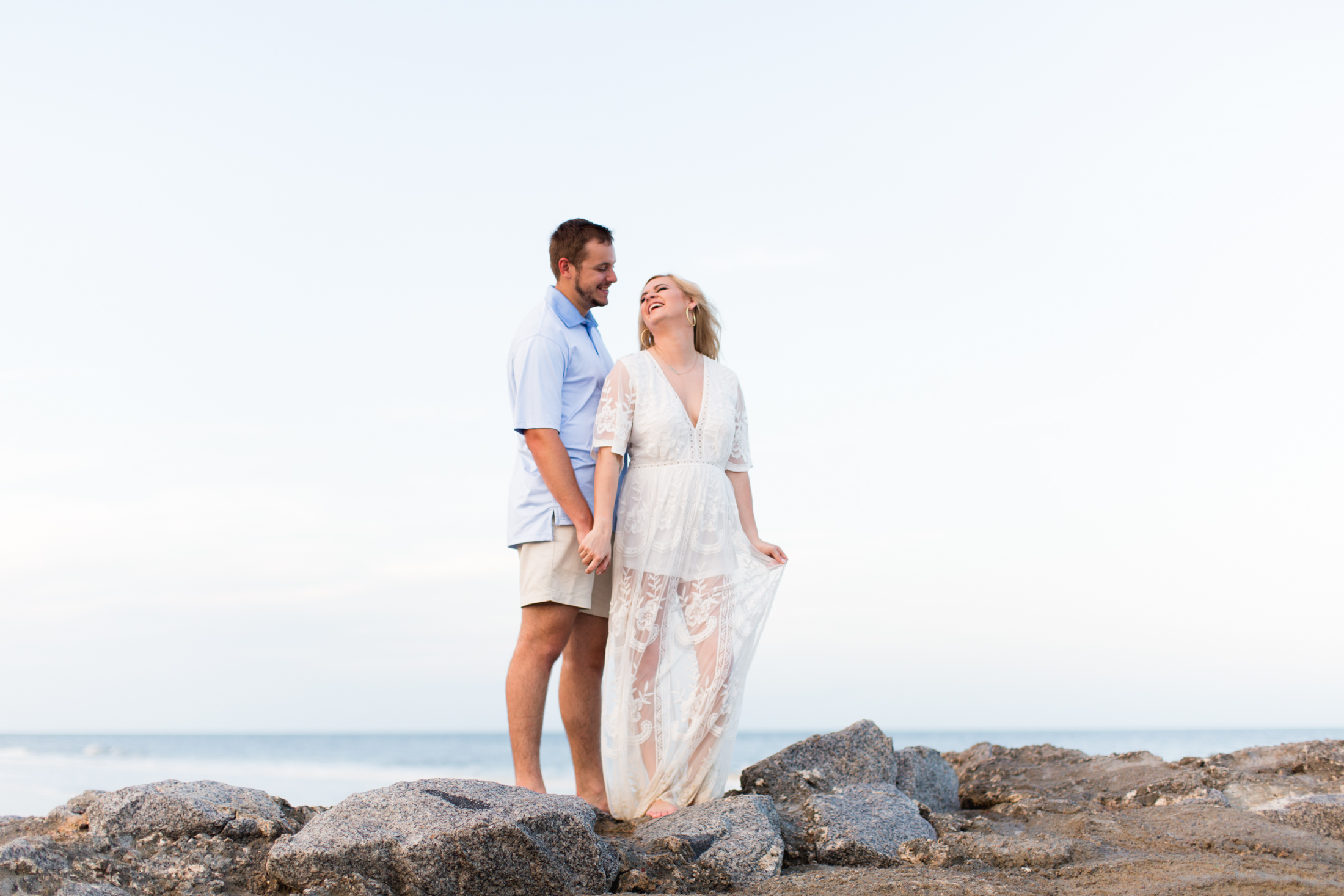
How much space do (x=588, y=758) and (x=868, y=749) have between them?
1.16 m

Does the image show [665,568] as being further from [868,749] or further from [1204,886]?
[1204,886]

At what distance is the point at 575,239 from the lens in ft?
12.8

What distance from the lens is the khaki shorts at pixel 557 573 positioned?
11.6 feet

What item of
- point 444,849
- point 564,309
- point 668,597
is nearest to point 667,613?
point 668,597

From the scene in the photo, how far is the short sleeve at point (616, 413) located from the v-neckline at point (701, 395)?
0.14 m

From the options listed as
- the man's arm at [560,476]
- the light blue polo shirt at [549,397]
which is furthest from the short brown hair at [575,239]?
the man's arm at [560,476]

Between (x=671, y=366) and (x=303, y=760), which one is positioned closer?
(x=671, y=366)

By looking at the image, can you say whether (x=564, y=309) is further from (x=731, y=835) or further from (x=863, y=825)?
(x=863, y=825)

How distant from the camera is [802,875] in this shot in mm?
2797

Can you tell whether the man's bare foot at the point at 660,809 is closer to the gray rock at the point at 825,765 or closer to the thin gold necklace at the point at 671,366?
the gray rock at the point at 825,765

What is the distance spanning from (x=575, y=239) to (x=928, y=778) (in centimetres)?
284

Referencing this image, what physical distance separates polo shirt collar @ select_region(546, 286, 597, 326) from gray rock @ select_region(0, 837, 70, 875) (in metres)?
2.35

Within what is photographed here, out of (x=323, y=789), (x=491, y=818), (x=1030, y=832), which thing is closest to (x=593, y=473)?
(x=491, y=818)

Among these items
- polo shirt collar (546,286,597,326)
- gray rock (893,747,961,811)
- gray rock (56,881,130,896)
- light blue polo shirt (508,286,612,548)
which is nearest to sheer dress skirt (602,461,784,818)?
light blue polo shirt (508,286,612,548)
